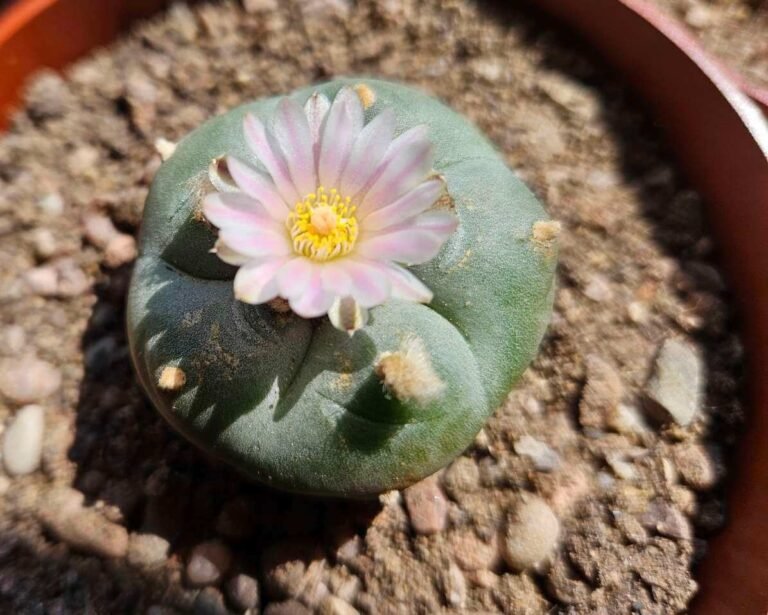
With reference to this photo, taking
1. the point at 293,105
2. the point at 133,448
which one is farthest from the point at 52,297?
the point at 293,105

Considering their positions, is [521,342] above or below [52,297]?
above

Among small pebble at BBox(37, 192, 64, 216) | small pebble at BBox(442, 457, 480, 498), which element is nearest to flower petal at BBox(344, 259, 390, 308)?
small pebble at BBox(442, 457, 480, 498)

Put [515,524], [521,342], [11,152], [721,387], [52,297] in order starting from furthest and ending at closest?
1. [11,152]
2. [52,297]
3. [721,387]
4. [515,524]
5. [521,342]

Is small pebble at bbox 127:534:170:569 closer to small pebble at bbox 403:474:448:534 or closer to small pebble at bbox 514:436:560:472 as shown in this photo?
small pebble at bbox 403:474:448:534

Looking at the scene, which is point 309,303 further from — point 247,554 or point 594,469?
point 594,469

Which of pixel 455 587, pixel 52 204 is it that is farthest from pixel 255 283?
pixel 52 204

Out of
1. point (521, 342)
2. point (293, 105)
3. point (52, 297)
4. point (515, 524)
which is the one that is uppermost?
point (293, 105)

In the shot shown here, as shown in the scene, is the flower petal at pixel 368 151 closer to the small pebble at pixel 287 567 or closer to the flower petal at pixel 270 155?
the flower petal at pixel 270 155

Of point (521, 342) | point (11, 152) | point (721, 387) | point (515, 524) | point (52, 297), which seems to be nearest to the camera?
point (521, 342)
